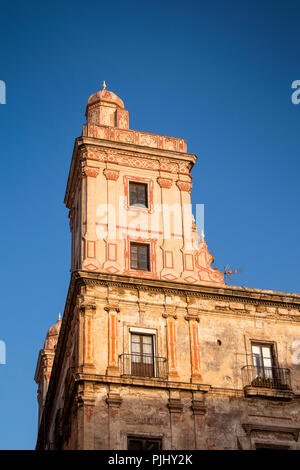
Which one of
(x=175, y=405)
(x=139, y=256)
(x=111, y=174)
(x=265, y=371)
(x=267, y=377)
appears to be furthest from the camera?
(x=111, y=174)

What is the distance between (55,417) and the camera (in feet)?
148

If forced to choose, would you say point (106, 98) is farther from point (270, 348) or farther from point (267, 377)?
point (267, 377)

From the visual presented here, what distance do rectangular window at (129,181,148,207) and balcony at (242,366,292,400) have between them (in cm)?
998

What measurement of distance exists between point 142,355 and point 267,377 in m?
6.03

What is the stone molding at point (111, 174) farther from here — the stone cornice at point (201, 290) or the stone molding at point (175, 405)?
the stone molding at point (175, 405)

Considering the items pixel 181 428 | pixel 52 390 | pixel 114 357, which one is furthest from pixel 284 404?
pixel 52 390

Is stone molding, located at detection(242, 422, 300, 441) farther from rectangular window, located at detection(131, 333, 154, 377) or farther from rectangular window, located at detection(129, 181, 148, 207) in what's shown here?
rectangular window, located at detection(129, 181, 148, 207)

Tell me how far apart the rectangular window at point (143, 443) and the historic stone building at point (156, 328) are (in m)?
0.05

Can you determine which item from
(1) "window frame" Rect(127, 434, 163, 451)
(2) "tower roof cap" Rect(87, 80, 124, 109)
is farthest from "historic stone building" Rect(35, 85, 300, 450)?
(2) "tower roof cap" Rect(87, 80, 124, 109)

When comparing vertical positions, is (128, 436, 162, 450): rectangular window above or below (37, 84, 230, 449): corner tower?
below

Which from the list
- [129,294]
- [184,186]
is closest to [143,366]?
[129,294]

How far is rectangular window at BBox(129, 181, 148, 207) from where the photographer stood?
4234 centimetres

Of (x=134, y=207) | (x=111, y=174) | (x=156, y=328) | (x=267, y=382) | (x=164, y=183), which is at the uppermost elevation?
(x=111, y=174)

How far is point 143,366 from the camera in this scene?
3706cm
